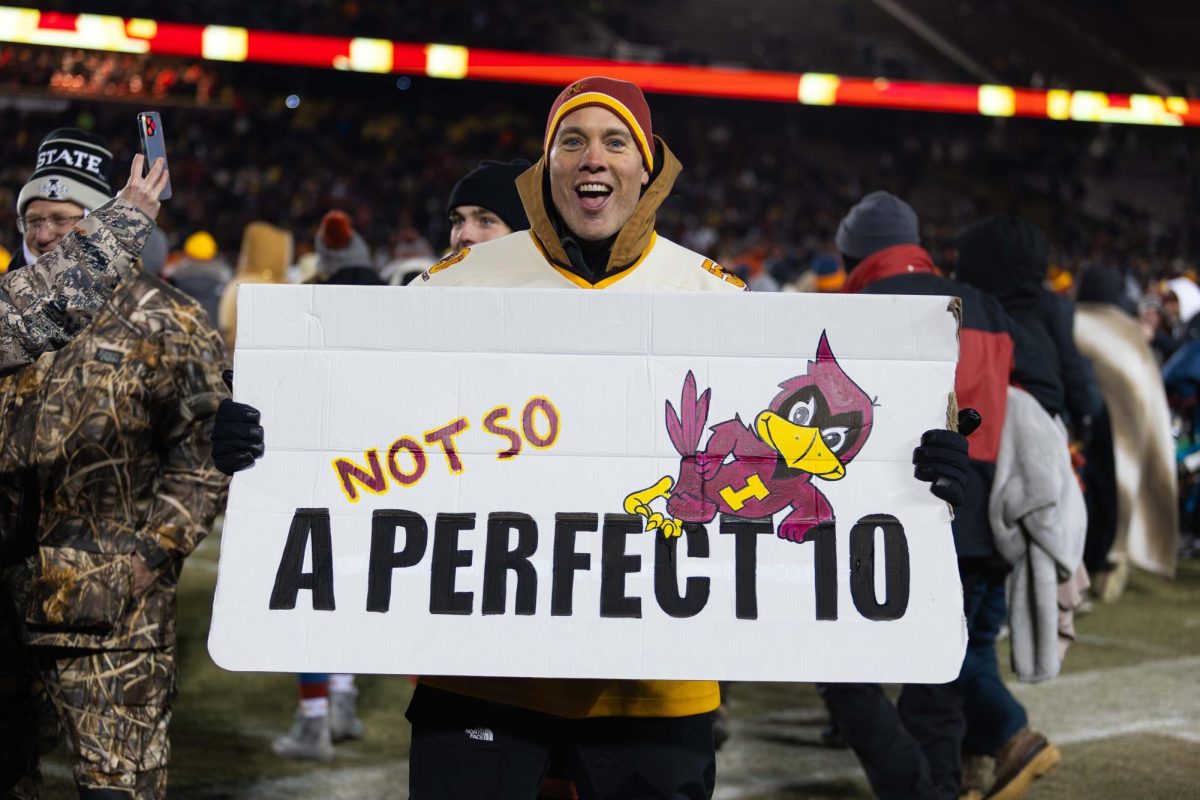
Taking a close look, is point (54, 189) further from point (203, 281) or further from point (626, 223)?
point (203, 281)

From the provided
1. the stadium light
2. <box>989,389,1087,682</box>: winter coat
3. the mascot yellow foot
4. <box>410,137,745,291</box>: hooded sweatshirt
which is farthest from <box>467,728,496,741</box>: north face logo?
the stadium light

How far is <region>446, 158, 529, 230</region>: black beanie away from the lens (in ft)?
14.3

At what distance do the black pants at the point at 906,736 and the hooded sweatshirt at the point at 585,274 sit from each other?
1679 millimetres

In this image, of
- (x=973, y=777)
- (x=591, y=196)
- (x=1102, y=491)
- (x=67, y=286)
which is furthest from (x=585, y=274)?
(x=1102, y=491)

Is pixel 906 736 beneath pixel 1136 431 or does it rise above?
beneath

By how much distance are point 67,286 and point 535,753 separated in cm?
132

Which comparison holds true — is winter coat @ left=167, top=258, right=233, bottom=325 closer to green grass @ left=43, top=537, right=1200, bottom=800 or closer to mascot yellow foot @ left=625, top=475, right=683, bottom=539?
green grass @ left=43, top=537, right=1200, bottom=800

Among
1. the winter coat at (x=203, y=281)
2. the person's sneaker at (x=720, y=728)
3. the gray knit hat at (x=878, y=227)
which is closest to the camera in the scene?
→ the gray knit hat at (x=878, y=227)

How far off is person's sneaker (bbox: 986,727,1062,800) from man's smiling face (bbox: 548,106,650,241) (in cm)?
289

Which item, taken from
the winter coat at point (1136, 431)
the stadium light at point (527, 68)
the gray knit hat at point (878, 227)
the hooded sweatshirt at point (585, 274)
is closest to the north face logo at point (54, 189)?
the hooded sweatshirt at point (585, 274)

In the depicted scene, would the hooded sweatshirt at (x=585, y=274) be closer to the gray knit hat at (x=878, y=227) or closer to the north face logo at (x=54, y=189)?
the north face logo at (x=54, y=189)

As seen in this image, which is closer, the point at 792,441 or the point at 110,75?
the point at 792,441

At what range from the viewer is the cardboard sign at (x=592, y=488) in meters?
2.67

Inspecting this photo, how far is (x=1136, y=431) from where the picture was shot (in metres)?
8.92
